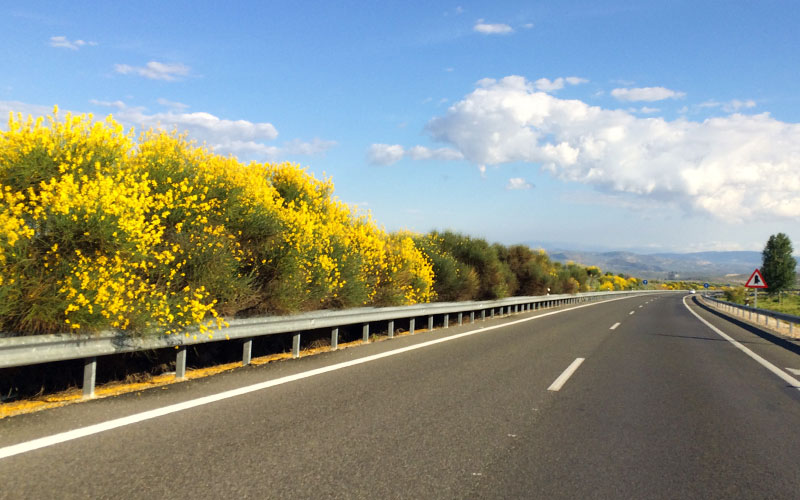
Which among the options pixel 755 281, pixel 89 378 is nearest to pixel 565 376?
pixel 89 378

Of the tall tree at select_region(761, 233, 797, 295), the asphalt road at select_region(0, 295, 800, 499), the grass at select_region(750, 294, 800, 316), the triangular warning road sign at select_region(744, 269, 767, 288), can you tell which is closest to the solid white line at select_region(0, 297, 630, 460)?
the asphalt road at select_region(0, 295, 800, 499)

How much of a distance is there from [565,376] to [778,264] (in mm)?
99377

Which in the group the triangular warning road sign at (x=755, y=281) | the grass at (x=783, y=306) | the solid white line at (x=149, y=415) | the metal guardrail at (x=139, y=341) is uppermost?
the triangular warning road sign at (x=755, y=281)

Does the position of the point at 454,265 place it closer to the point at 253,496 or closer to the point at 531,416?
the point at 531,416

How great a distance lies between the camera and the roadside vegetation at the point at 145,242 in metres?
5.48

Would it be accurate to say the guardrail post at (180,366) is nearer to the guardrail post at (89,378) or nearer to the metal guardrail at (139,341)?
the metal guardrail at (139,341)

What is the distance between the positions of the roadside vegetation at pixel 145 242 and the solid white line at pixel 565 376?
175 inches

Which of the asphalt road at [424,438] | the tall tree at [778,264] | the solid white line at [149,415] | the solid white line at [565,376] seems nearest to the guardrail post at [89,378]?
the asphalt road at [424,438]

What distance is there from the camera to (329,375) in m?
7.07

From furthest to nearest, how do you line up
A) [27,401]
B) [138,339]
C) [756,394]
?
[756,394] → [138,339] → [27,401]

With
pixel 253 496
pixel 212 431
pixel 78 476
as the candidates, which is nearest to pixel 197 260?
pixel 212 431

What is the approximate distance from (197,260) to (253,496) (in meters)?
4.79

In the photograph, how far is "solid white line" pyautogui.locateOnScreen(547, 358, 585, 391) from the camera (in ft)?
22.5

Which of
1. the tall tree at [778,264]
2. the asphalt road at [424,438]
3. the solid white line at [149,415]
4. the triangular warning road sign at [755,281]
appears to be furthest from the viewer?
the tall tree at [778,264]
